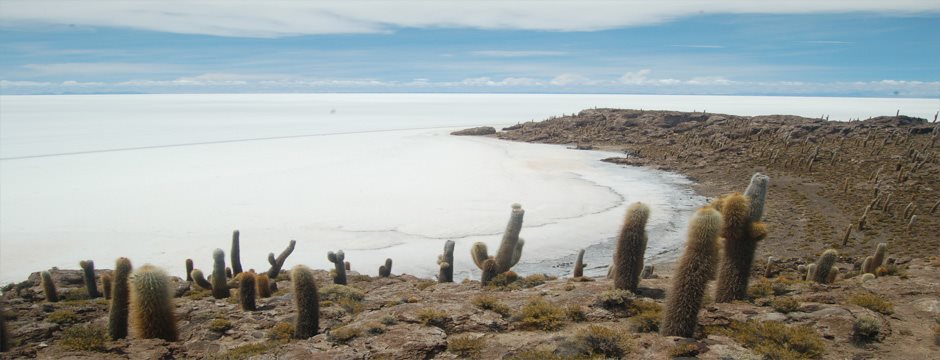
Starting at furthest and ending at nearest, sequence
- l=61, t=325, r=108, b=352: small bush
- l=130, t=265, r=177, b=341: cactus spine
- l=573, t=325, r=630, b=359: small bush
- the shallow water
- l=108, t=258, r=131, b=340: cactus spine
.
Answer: the shallow water
l=108, t=258, r=131, b=340: cactus spine
l=130, t=265, r=177, b=341: cactus spine
l=61, t=325, r=108, b=352: small bush
l=573, t=325, r=630, b=359: small bush

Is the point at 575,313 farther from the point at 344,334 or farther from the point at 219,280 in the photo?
the point at 219,280

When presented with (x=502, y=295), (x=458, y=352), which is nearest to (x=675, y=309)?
(x=458, y=352)

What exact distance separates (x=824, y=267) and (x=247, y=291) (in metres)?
10.9

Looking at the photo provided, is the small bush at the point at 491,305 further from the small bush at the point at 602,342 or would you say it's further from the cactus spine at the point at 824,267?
the cactus spine at the point at 824,267

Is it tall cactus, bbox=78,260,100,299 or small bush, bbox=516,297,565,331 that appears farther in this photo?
tall cactus, bbox=78,260,100,299

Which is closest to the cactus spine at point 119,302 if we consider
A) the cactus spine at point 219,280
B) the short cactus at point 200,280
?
the cactus spine at point 219,280

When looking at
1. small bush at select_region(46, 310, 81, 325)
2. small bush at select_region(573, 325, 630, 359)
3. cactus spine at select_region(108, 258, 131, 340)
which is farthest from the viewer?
small bush at select_region(46, 310, 81, 325)

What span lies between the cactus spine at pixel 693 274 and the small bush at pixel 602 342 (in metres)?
0.71

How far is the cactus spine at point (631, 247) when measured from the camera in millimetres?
8133

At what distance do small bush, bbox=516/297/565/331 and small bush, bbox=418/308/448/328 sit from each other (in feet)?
3.71

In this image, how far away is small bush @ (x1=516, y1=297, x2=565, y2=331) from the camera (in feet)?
24.8

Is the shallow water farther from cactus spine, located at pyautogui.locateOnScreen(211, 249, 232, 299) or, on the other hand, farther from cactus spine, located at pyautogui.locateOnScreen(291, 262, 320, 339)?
cactus spine, located at pyautogui.locateOnScreen(291, 262, 320, 339)

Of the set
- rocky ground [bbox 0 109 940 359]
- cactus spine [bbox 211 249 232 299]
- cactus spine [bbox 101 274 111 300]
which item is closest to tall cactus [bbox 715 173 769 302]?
rocky ground [bbox 0 109 940 359]

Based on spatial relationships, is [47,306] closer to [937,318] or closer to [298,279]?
[298,279]
